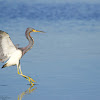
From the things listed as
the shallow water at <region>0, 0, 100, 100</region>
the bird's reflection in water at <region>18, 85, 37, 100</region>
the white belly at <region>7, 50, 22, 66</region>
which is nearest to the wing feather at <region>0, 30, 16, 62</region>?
the white belly at <region>7, 50, 22, 66</region>

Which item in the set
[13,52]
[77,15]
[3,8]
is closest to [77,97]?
[13,52]

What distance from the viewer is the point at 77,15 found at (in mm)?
27000

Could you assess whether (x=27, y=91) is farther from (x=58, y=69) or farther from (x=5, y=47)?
(x=58, y=69)

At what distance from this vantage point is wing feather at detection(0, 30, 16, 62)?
1002 cm

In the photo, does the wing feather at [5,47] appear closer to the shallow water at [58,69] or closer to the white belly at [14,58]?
the white belly at [14,58]

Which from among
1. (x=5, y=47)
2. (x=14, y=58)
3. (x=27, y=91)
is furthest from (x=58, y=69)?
(x=27, y=91)

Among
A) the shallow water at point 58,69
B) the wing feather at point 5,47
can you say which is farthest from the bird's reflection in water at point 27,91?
the wing feather at point 5,47

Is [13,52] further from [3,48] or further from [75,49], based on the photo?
[75,49]

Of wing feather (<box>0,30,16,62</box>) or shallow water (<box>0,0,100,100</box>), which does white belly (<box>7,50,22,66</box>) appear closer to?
wing feather (<box>0,30,16,62</box>)

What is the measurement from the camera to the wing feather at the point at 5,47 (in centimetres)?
1002

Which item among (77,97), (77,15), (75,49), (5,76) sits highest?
(77,15)

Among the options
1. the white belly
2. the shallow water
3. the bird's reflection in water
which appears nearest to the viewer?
the bird's reflection in water

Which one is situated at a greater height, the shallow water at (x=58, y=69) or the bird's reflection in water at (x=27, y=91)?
the shallow water at (x=58, y=69)

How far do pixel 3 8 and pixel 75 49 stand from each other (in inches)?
699
